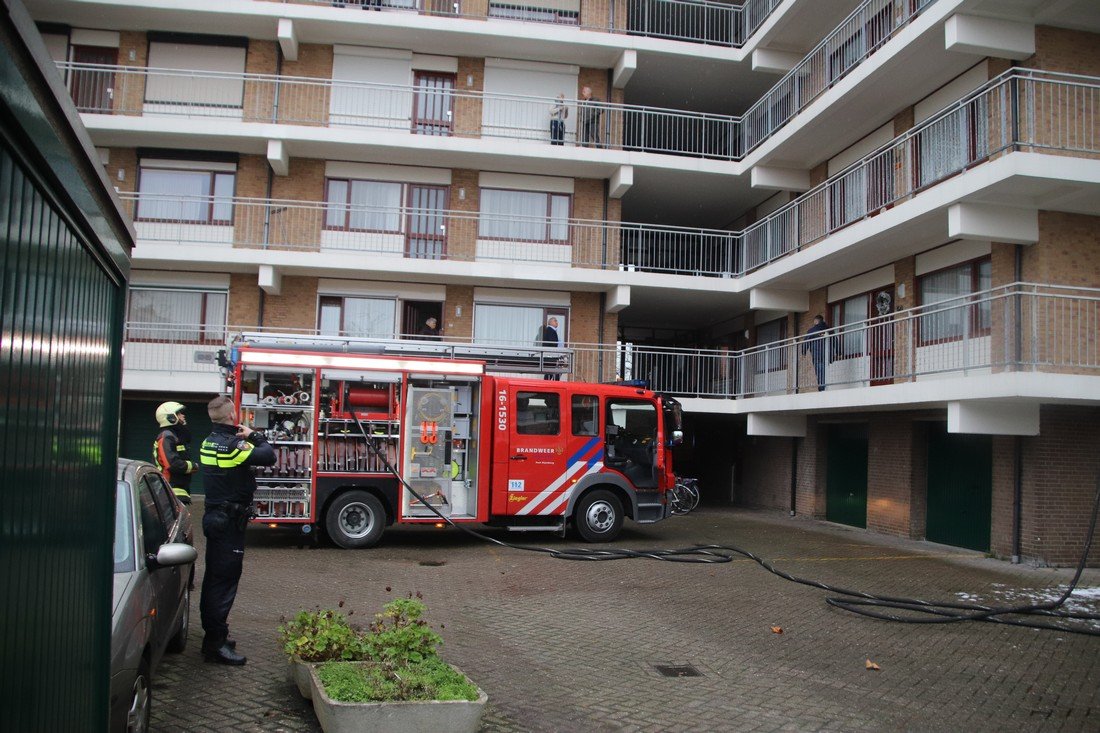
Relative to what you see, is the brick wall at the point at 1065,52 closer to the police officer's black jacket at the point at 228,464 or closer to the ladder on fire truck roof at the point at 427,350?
the ladder on fire truck roof at the point at 427,350

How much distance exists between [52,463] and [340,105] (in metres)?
20.1

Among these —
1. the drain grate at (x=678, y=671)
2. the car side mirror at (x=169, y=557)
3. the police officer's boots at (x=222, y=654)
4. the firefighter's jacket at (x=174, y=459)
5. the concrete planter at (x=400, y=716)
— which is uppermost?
the firefighter's jacket at (x=174, y=459)

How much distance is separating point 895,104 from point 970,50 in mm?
3275

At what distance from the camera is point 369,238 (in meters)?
20.5

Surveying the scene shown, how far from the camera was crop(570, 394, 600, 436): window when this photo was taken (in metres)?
13.4

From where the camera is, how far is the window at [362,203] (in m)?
20.6

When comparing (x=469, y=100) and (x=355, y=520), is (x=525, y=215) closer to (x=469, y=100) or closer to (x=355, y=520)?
(x=469, y=100)

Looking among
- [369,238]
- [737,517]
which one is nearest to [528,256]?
[369,238]

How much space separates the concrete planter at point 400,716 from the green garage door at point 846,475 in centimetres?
1478

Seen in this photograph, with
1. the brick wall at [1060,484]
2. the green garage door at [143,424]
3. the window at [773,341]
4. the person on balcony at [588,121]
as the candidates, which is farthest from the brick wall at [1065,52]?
the green garage door at [143,424]

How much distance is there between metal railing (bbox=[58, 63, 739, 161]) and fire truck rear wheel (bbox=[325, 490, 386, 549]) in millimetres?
11230

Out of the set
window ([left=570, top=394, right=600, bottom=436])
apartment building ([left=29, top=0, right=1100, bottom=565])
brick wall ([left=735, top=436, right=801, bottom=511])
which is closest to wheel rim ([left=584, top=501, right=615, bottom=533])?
window ([left=570, top=394, right=600, bottom=436])

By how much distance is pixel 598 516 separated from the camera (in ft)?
44.4

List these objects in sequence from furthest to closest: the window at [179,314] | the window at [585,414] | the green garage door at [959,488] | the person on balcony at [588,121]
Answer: the person on balcony at [588,121] < the window at [179,314] < the green garage door at [959,488] < the window at [585,414]
